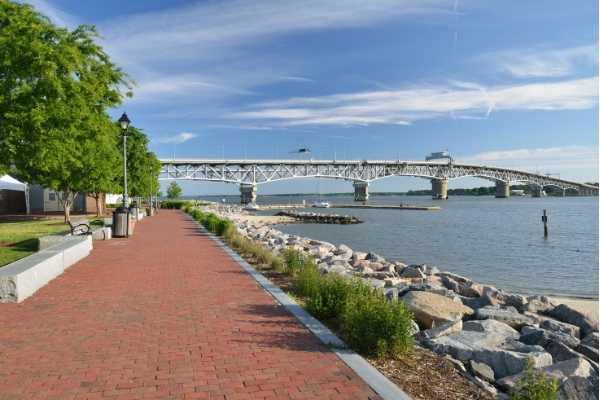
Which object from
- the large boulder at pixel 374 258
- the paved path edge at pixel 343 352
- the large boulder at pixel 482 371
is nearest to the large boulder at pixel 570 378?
the large boulder at pixel 482 371

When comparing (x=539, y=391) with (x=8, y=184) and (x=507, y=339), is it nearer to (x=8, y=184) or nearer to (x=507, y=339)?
(x=507, y=339)

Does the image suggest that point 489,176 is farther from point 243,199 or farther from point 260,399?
point 260,399

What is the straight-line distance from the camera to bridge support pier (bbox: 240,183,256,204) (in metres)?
128

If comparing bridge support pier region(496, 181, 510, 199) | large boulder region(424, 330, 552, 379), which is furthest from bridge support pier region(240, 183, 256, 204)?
large boulder region(424, 330, 552, 379)

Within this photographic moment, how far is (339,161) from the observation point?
471ft

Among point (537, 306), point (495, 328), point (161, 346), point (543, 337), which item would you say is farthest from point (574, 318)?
point (161, 346)

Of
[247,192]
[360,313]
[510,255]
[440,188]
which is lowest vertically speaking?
[510,255]

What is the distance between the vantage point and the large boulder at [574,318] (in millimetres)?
9375

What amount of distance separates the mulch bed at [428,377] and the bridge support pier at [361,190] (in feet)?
463

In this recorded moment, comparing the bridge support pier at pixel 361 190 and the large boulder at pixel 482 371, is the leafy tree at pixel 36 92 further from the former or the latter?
the bridge support pier at pixel 361 190

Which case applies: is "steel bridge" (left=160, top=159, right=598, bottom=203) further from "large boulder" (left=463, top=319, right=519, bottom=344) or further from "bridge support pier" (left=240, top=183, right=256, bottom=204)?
"large boulder" (left=463, top=319, right=519, bottom=344)

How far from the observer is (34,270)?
30.0ft

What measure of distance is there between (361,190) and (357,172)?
5707mm

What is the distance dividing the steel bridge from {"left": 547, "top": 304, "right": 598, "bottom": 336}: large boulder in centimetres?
10642
